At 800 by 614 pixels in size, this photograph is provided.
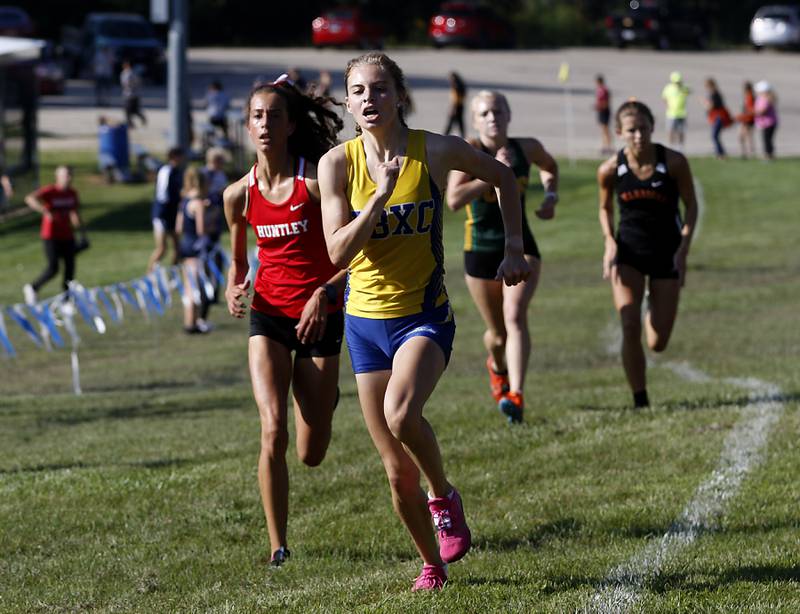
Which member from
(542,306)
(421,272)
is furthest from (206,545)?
(542,306)

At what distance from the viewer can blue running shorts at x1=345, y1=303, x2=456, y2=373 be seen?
5.71 m

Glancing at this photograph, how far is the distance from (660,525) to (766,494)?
75 centimetres

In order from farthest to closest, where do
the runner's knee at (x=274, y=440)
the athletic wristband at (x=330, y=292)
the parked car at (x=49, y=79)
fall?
the parked car at (x=49, y=79) → the runner's knee at (x=274, y=440) → the athletic wristband at (x=330, y=292)

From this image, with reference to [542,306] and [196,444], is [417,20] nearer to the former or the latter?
[542,306]

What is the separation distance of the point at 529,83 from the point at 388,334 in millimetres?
47648

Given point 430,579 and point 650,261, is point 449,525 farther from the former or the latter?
point 650,261

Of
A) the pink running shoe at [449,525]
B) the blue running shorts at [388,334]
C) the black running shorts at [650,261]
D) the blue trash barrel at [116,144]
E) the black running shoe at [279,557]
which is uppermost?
the blue running shorts at [388,334]

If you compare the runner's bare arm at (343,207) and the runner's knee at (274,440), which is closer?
the runner's bare arm at (343,207)

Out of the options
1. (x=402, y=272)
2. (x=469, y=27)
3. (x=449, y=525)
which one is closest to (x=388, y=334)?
(x=402, y=272)

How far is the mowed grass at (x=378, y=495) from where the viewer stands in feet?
19.6

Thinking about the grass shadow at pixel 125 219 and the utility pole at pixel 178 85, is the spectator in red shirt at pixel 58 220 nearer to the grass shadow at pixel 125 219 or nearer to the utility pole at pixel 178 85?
the utility pole at pixel 178 85

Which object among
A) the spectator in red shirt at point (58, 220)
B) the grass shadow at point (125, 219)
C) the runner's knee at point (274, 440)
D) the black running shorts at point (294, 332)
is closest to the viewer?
the runner's knee at point (274, 440)

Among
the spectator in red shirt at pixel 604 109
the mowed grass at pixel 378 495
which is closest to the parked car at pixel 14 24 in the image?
the spectator in red shirt at pixel 604 109

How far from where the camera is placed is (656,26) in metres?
63.6
